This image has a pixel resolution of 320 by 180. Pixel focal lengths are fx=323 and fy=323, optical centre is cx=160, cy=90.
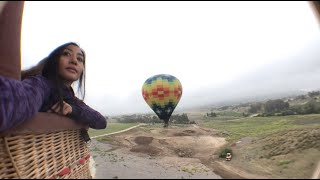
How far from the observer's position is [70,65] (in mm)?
1430

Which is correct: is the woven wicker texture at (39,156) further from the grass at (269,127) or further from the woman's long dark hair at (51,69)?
the grass at (269,127)

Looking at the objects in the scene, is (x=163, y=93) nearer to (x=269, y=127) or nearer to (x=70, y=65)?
(x=269, y=127)

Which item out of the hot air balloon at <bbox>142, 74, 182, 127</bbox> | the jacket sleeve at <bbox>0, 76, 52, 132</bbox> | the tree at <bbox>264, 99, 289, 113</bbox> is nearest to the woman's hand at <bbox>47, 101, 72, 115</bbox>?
the jacket sleeve at <bbox>0, 76, 52, 132</bbox>

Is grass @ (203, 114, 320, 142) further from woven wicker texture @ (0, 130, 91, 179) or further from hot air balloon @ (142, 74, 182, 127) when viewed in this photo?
hot air balloon @ (142, 74, 182, 127)

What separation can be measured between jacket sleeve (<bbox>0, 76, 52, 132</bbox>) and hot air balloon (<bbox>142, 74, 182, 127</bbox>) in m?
12.1

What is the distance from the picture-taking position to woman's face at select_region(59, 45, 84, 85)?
1.41 metres

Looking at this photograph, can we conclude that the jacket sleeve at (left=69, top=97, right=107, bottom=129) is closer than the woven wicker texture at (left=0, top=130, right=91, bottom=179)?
No

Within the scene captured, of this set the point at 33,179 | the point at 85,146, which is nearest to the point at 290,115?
the point at 85,146

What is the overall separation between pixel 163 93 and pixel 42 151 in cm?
1196

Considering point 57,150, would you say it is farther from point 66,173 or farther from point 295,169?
point 295,169

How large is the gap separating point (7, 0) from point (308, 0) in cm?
82

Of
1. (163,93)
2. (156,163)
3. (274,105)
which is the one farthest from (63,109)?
(274,105)

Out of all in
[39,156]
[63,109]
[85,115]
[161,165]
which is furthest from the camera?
[85,115]

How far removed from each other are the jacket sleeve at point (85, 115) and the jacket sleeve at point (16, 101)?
46 cm
